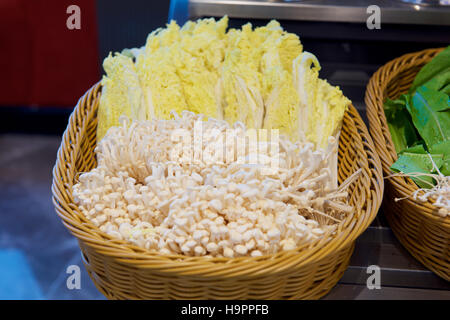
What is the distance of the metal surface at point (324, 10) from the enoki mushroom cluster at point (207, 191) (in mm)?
604

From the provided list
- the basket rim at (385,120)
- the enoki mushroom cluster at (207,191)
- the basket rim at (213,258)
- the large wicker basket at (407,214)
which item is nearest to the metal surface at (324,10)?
the basket rim at (385,120)

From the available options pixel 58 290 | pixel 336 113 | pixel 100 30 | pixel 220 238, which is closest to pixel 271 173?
pixel 220 238

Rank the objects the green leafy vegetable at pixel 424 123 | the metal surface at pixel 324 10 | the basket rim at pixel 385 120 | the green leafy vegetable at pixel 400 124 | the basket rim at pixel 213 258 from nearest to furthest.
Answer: the basket rim at pixel 213 258 < the basket rim at pixel 385 120 < the green leafy vegetable at pixel 424 123 < the green leafy vegetable at pixel 400 124 < the metal surface at pixel 324 10

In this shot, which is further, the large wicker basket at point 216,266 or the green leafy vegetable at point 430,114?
the green leafy vegetable at point 430,114

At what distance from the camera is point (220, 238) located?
97cm

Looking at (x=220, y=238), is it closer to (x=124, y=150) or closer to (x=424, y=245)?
(x=124, y=150)

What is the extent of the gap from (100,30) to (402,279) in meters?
2.39

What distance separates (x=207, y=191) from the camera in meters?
1.02

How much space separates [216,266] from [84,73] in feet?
8.13

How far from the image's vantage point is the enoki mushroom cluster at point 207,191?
97cm

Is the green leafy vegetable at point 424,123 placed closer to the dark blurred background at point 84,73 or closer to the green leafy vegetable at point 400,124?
the green leafy vegetable at point 400,124

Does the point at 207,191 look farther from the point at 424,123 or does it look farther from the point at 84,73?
the point at 84,73

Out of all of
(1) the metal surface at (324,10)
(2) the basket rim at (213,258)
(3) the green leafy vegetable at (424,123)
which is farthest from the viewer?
(1) the metal surface at (324,10)

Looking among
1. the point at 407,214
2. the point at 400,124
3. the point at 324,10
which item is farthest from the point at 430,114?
the point at 324,10
